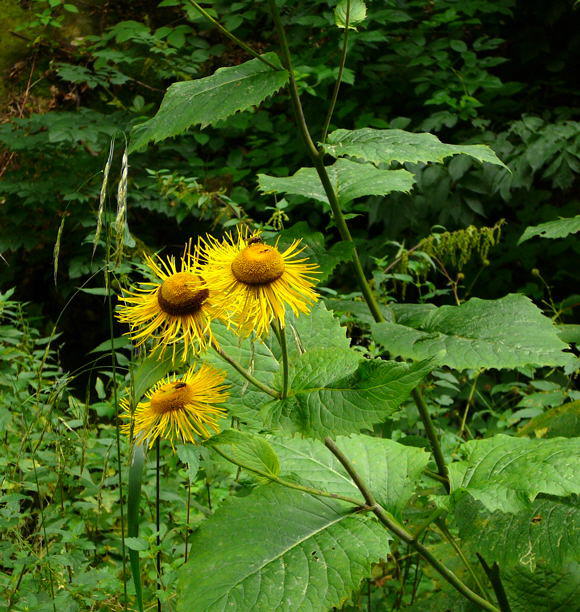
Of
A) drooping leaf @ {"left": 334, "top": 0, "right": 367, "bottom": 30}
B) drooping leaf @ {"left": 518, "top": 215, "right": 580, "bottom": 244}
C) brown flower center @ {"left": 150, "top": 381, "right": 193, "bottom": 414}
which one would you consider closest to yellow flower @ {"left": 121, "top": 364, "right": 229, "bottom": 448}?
brown flower center @ {"left": 150, "top": 381, "right": 193, "bottom": 414}

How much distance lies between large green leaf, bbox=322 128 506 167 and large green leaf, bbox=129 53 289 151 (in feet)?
0.51

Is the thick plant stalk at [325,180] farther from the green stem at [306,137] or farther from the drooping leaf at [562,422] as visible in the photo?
the drooping leaf at [562,422]

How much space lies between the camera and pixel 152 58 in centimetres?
477

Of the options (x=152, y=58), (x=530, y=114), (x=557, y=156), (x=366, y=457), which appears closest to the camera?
(x=366, y=457)

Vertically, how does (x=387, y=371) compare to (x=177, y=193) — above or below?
above

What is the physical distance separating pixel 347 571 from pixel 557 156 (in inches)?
129

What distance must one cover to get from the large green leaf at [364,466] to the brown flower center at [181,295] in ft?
1.31

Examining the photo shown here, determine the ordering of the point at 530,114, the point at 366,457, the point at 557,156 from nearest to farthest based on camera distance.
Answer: the point at 366,457
the point at 557,156
the point at 530,114

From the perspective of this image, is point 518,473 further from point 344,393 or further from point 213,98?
point 213,98

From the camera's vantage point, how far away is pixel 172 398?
955 millimetres

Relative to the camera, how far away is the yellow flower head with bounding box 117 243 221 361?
868 millimetres

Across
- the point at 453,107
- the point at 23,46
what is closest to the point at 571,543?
the point at 453,107

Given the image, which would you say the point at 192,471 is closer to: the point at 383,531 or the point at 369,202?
the point at 383,531

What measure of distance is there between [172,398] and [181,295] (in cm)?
18
